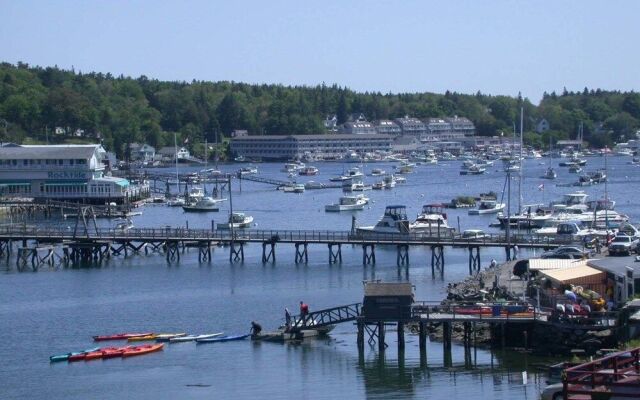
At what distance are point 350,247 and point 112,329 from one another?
27205mm

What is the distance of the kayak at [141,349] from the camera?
43625 mm

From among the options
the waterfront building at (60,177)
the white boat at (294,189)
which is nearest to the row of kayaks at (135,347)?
the waterfront building at (60,177)

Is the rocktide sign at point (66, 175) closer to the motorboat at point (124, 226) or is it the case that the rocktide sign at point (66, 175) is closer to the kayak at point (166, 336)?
the motorboat at point (124, 226)

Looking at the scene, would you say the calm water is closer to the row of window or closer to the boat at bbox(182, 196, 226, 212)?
the boat at bbox(182, 196, 226, 212)

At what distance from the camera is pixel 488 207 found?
4035 inches

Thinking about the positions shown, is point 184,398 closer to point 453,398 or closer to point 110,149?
point 453,398

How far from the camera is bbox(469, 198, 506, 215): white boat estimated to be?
3979 inches

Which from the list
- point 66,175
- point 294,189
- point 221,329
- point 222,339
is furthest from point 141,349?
point 294,189

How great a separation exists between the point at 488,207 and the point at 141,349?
6133 cm

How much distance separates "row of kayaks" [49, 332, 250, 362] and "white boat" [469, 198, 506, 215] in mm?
56504

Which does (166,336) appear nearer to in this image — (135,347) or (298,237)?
(135,347)

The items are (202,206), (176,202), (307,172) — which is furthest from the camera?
(307,172)

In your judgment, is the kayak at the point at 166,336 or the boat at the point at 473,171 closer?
the kayak at the point at 166,336

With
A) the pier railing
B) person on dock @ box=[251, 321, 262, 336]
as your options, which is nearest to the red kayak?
person on dock @ box=[251, 321, 262, 336]
